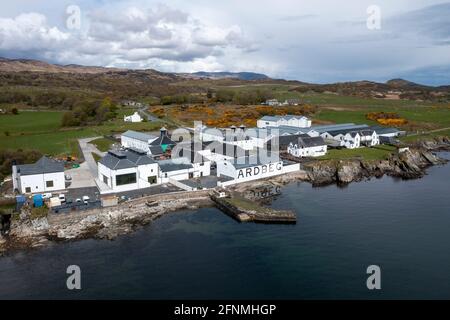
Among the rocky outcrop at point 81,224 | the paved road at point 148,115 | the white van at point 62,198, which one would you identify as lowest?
the rocky outcrop at point 81,224

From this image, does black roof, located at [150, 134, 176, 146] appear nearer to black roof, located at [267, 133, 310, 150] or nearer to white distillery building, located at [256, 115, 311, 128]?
black roof, located at [267, 133, 310, 150]

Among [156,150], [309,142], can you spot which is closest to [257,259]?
[156,150]

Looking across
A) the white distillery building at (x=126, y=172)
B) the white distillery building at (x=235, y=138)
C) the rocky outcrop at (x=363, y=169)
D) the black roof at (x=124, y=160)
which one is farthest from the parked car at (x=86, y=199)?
the white distillery building at (x=235, y=138)

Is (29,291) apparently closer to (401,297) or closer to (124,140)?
(401,297)

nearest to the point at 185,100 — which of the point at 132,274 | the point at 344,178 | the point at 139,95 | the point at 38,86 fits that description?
the point at 139,95

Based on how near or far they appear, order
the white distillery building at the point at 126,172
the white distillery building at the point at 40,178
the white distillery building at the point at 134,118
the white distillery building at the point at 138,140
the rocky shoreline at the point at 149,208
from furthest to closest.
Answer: the white distillery building at the point at 134,118
the white distillery building at the point at 138,140
the white distillery building at the point at 126,172
the white distillery building at the point at 40,178
the rocky shoreline at the point at 149,208

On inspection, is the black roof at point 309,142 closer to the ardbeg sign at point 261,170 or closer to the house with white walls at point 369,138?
the ardbeg sign at point 261,170

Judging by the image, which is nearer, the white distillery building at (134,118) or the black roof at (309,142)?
the black roof at (309,142)
